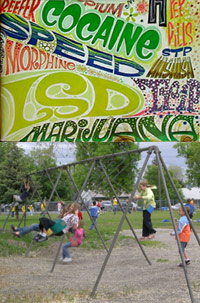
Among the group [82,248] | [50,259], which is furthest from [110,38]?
[82,248]

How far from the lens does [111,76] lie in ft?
26.3

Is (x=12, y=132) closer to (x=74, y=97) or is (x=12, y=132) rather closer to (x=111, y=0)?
(x=74, y=97)

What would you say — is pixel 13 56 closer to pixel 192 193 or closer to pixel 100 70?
pixel 100 70

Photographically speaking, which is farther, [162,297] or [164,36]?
[164,36]

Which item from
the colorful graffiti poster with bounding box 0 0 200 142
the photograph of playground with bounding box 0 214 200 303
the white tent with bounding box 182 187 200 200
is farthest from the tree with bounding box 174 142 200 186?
the white tent with bounding box 182 187 200 200

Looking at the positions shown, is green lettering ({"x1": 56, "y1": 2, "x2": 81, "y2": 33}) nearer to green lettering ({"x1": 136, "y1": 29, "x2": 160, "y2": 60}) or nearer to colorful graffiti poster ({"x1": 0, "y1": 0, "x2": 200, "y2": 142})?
colorful graffiti poster ({"x1": 0, "y1": 0, "x2": 200, "y2": 142})

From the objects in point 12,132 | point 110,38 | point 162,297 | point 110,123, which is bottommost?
point 162,297

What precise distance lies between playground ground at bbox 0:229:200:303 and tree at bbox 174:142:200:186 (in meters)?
25.3

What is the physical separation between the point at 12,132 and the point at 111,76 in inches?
78.0

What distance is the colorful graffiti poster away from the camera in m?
7.93

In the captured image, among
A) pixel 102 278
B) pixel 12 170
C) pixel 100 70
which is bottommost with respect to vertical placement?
pixel 12 170

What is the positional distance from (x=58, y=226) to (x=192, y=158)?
30.4m

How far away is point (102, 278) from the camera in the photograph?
8.53m

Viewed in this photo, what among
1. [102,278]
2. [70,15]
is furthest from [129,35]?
[102,278]
